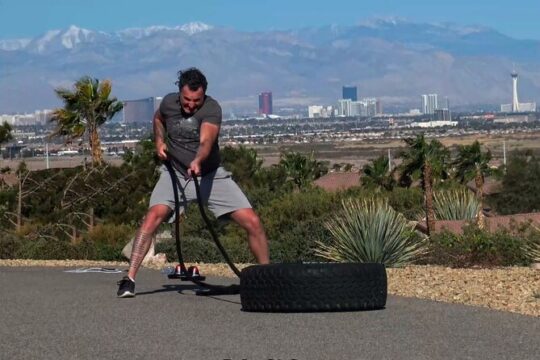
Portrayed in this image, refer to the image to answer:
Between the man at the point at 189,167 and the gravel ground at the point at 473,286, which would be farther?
the man at the point at 189,167

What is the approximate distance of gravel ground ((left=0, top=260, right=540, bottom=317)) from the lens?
11.2 metres

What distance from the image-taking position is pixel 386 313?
10180 millimetres

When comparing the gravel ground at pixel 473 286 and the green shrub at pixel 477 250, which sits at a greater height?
the gravel ground at pixel 473 286

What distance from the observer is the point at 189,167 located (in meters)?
11.2

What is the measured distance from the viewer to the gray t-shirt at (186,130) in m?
11.4

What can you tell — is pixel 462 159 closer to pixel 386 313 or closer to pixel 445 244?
pixel 445 244

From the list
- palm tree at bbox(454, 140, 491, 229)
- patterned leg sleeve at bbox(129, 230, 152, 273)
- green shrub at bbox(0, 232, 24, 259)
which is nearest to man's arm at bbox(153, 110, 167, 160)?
patterned leg sleeve at bbox(129, 230, 152, 273)

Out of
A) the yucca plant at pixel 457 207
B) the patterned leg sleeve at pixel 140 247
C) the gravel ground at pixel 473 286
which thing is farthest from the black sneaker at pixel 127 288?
the yucca plant at pixel 457 207

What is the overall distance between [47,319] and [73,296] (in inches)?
67.1

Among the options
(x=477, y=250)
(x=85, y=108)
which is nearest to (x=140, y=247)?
(x=477, y=250)

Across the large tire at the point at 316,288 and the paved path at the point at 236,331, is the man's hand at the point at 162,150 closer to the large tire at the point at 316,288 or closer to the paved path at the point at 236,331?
the paved path at the point at 236,331

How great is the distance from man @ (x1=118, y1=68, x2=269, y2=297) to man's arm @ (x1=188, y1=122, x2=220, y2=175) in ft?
0.04

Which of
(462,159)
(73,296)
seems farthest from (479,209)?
(462,159)

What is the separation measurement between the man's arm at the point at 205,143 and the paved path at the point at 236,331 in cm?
111
